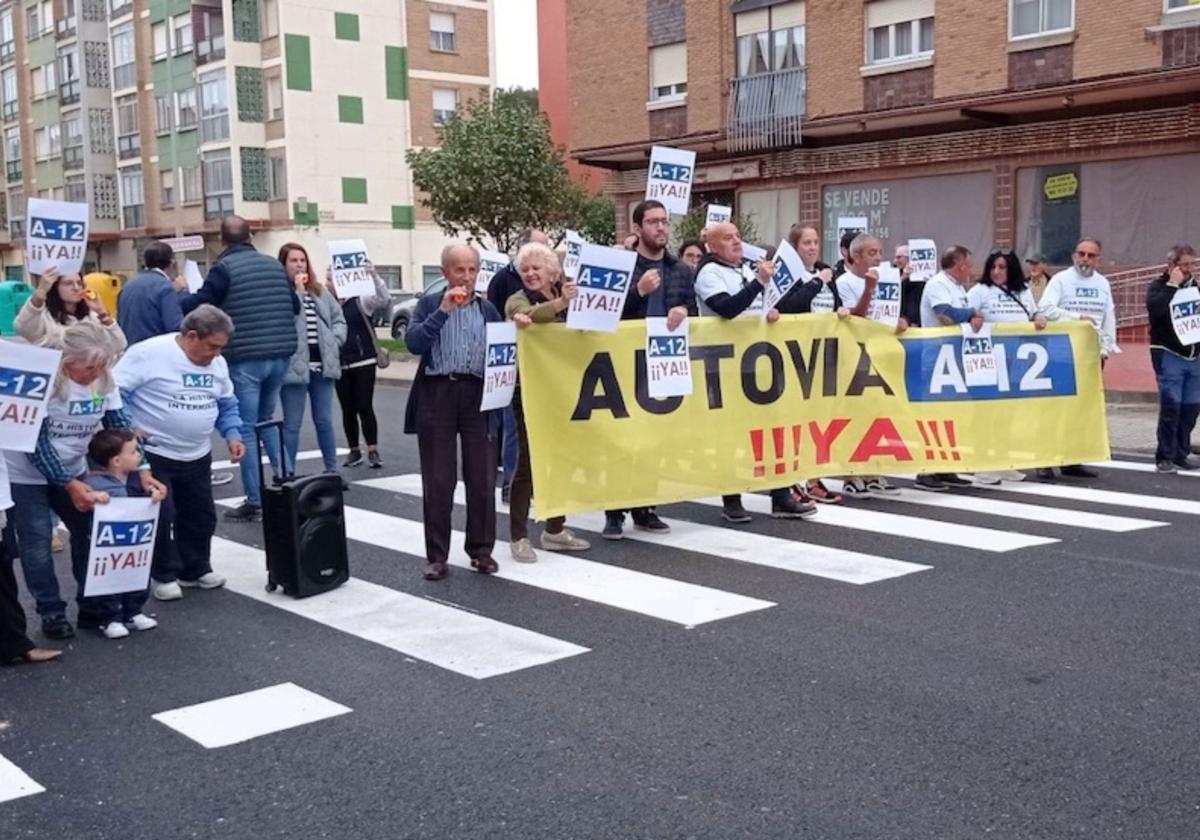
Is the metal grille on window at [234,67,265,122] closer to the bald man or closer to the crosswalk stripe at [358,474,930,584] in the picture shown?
the crosswalk stripe at [358,474,930,584]

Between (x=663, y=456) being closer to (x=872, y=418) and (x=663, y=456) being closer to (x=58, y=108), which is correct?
(x=872, y=418)

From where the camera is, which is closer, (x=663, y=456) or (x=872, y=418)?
(x=663, y=456)

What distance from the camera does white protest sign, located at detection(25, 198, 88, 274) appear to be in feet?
25.4

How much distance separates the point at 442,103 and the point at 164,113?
452 inches

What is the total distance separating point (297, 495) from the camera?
7.01 metres

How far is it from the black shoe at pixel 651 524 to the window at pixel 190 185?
47.2 m

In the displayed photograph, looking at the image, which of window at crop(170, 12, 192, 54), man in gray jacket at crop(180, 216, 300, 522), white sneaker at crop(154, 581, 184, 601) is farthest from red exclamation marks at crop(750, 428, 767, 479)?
window at crop(170, 12, 192, 54)

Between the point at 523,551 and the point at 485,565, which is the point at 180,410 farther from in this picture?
the point at 523,551

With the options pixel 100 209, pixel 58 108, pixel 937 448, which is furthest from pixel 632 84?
pixel 58 108

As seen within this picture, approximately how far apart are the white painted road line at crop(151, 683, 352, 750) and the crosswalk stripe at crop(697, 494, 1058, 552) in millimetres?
4305

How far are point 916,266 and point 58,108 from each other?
60.8 metres

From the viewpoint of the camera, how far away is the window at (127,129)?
57656 mm

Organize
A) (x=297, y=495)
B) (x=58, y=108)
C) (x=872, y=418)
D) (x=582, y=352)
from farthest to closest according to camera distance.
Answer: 1. (x=58, y=108)
2. (x=872, y=418)
3. (x=582, y=352)
4. (x=297, y=495)

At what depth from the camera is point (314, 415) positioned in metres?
10.6
